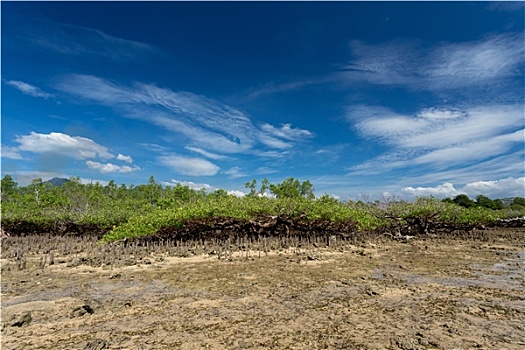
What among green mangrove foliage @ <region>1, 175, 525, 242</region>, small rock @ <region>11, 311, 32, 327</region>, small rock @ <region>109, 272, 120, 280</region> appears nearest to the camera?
small rock @ <region>11, 311, 32, 327</region>

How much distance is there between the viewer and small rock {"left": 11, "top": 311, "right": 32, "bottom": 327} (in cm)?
387

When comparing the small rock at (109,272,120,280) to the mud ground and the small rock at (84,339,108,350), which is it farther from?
the small rock at (84,339,108,350)

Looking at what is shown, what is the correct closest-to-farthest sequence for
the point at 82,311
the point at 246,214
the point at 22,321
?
the point at 22,321 → the point at 82,311 → the point at 246,214

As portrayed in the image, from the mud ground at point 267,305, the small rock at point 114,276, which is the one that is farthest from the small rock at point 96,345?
the small rock at point 114,276

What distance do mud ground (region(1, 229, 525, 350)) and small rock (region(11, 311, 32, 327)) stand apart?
0.04ft

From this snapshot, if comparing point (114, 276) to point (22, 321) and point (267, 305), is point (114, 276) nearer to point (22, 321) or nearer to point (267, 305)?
point (22, 321)

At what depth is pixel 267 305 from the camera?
4.62 m

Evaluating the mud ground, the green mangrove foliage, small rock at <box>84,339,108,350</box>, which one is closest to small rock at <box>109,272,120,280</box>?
the mud ground

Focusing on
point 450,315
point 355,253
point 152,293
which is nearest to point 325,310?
point 450,315

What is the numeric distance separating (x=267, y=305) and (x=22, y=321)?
130 inches

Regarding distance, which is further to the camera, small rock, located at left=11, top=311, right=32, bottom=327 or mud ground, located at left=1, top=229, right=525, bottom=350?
small rock, located at left=11, top=311, right=32, bottom=327

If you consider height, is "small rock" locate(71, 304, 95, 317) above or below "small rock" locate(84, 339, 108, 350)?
above

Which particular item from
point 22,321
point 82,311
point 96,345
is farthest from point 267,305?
point 22,321

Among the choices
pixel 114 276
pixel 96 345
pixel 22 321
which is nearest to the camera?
pixel 96 345
